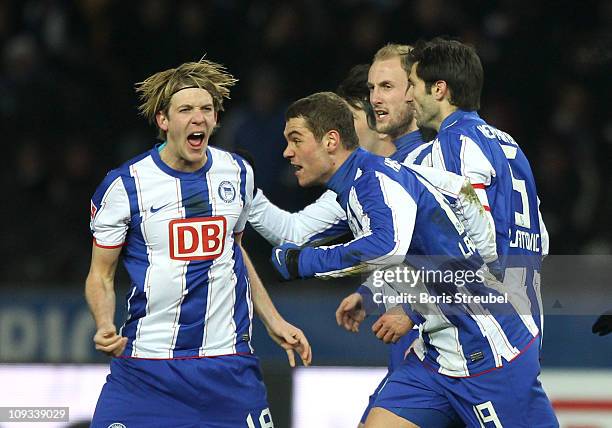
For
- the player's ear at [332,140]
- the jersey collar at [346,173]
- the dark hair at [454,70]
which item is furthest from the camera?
the dark hair at [454,70]

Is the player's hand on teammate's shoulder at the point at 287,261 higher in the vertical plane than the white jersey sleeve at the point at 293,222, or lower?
lower

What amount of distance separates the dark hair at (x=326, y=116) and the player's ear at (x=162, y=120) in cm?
54

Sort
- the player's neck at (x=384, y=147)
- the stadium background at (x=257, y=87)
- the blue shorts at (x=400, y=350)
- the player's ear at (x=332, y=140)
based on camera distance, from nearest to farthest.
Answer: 1. the player's ear at (x=332, y=140)
2. the blue shorts at (x=400, y=350)
3. the player's neck at (x=384, y=147)
4. the stadium background at (x=257, y=87)

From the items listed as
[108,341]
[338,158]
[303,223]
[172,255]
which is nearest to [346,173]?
[338,158]

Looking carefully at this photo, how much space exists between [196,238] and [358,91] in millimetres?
1668

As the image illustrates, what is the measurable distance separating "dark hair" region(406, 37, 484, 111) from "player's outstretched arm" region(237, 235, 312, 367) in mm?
1089

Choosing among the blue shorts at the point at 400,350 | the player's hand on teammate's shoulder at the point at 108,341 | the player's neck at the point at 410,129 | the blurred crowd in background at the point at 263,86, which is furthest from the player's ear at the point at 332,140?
the blurred crowd in background at the point at 263,86

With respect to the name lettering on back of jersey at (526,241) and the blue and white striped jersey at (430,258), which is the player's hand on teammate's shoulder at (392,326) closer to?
the blue and white striped jersey at (430,258)

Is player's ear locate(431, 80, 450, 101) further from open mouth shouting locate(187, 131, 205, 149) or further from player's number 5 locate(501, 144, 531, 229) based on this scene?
open mouth shouting locate(187, 131, 205, 149)

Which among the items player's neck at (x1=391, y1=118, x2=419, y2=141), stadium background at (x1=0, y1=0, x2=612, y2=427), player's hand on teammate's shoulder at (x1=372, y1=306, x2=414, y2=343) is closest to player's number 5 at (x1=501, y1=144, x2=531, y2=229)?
player's hand on teammate's shoulder at (x1=372, y1=306, x2=414, y2=343)

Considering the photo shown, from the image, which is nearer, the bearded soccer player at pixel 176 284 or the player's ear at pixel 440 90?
the bearded soccer player at pixel 176 284

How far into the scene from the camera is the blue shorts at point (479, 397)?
4.82 meters

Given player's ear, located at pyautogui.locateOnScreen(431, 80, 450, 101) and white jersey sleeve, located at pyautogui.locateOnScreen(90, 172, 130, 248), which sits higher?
player's ear, located at pyautogui.locateOnScreen(431, 80, 450, 101)

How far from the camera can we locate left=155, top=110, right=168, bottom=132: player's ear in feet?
16.7
